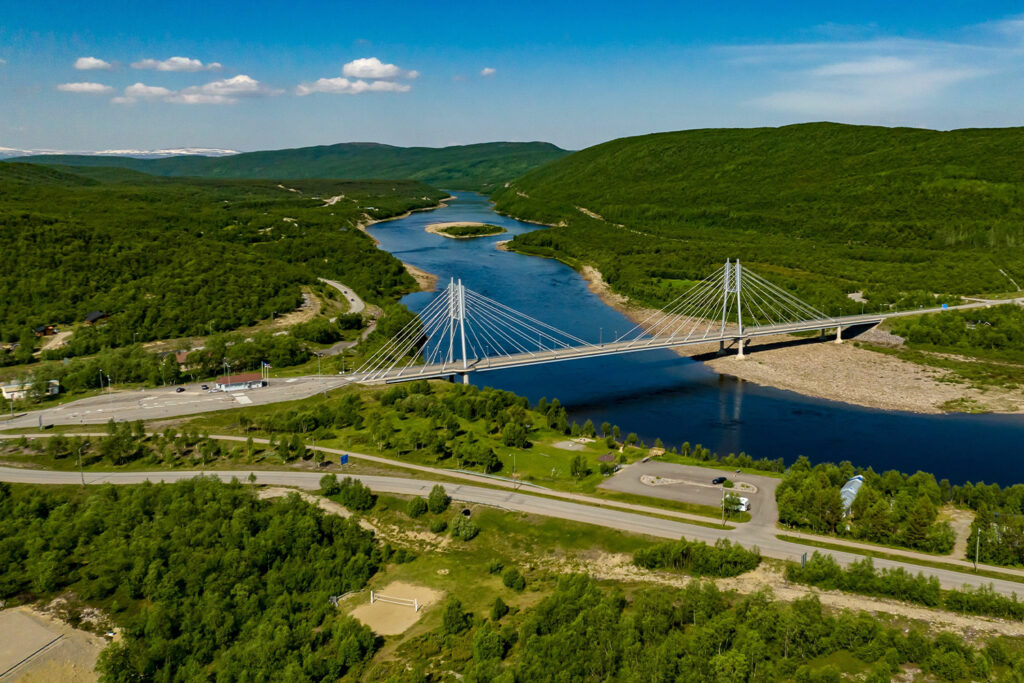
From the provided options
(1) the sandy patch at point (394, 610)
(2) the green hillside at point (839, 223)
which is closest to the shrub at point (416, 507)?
(1) the sandy patch at point (394, 610)

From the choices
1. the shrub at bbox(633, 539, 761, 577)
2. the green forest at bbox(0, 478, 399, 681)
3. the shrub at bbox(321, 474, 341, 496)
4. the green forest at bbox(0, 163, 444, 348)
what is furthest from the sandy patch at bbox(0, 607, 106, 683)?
the green forest at bbox(0, 163, 444, 348)

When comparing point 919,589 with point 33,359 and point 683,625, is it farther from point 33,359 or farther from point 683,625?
point 33,359

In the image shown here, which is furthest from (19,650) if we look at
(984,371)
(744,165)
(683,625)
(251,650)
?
(744,165)

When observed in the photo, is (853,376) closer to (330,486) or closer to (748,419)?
(748,419)

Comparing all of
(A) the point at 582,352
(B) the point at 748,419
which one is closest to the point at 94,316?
(A) the point at 582,352

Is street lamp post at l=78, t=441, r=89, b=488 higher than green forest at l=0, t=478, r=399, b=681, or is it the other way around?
street lamp post at l=78, t=441, r=89, b=488

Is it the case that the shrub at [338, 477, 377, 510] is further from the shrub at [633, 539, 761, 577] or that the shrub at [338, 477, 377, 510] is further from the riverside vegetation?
the shrub at [633, 539, 761, 577]
